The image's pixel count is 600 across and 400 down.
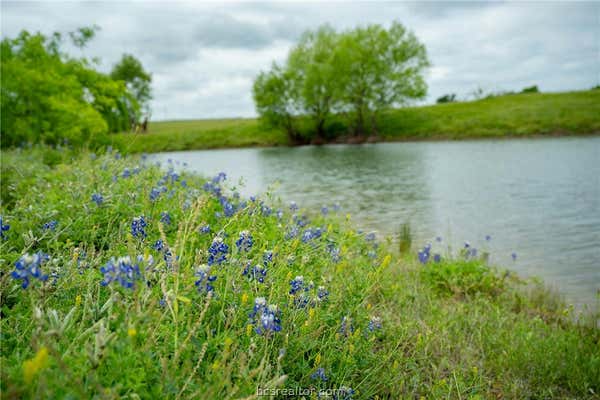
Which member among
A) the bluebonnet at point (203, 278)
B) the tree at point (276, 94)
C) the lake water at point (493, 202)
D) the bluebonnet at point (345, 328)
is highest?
the tree at point (276, 94)

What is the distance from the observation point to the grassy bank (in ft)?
131

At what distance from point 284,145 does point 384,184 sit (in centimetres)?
3573

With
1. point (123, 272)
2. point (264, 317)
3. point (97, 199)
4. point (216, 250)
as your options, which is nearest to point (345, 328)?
point (264, 317)

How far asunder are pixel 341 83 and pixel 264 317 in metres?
47.1

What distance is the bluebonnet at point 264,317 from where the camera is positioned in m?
2.18

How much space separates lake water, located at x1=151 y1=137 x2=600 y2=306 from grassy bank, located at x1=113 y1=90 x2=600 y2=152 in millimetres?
17307

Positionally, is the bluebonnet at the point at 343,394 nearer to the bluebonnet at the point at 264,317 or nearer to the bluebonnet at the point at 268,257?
the bluebonnet at the point at 264,317

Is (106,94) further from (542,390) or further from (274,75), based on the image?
(274,75)

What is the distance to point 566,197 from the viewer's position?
12.6 m

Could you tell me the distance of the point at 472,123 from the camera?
45031 millimetres

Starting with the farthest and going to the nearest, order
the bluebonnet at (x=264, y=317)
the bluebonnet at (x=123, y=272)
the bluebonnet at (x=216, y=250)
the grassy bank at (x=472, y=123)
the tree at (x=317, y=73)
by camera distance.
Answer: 1. the tree at (x=317, y=73)
2. the grassy bank at (x=472, y=123)
3. the bluebonnet at (x=216, y=250)
4. the bluebonnet at (x=264, y=317)
5. the bluebonnet at (x=123, y=272)

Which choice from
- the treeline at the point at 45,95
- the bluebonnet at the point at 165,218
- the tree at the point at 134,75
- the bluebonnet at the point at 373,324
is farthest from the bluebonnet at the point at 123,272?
the tree at the point at 134,75

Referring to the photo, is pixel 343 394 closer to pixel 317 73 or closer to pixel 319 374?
pixel 319 374

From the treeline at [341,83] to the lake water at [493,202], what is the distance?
25020mm
